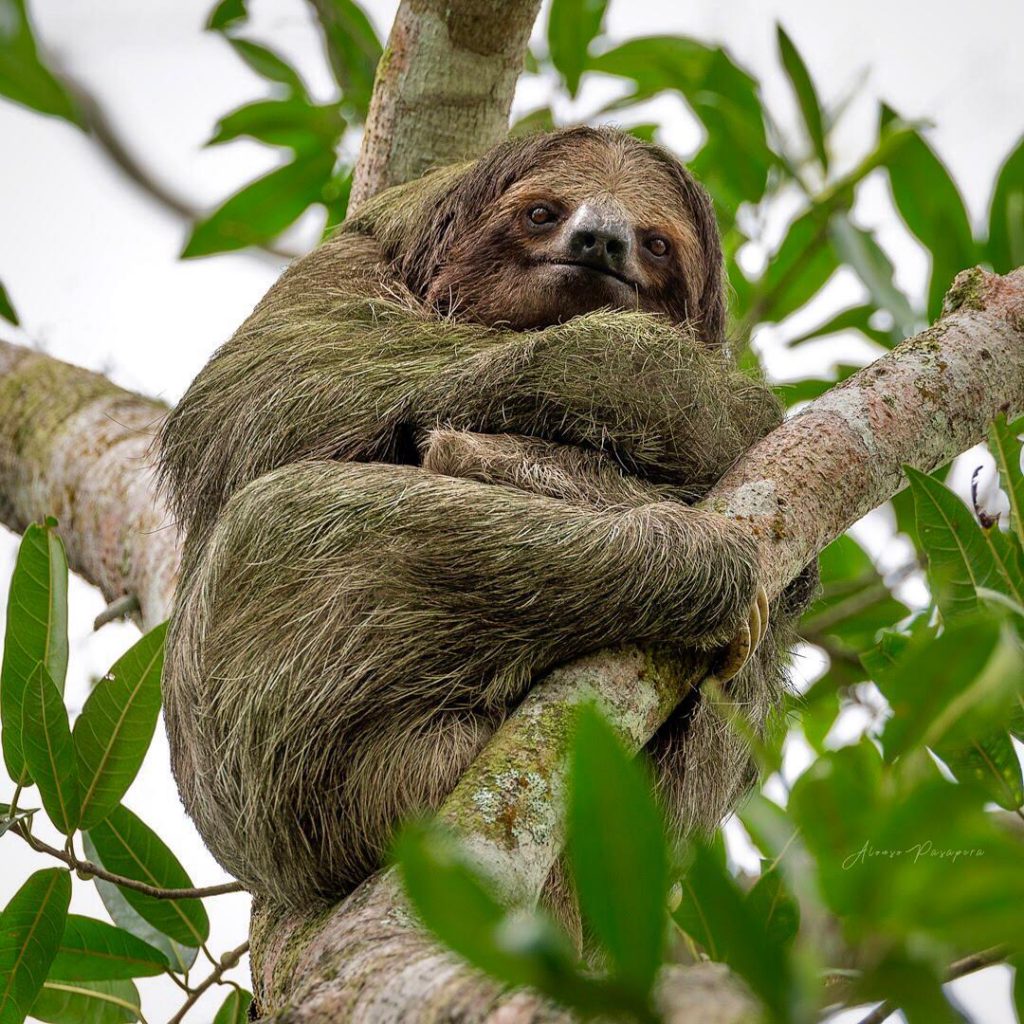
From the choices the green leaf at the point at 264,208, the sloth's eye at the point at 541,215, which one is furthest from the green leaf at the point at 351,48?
the sloth's eye at the point at 541,215

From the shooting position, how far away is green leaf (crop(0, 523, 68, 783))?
13.4 ft

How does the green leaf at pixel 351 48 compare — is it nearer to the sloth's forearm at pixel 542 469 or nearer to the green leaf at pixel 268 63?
the green leaf at pixel 268 63

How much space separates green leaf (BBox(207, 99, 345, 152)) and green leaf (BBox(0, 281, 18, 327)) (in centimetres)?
167

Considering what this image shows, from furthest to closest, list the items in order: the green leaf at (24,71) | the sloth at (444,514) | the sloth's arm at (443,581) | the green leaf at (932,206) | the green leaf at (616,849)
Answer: the green leaf at (24,71), the green leaf at (932,206), the sloth at (444,514), the sloth's arm at (443,581), the green leaf at (616,849)

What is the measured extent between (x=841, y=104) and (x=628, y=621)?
184 inches

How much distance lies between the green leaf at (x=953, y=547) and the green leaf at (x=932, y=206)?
2.91 meters

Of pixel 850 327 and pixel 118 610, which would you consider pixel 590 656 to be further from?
pixel 850 327

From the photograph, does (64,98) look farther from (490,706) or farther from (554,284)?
(490,706)

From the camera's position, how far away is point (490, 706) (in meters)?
3.49

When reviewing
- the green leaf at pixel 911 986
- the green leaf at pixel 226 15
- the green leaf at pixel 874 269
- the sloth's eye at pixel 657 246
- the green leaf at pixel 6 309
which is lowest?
the green leaf at pixel 911 986

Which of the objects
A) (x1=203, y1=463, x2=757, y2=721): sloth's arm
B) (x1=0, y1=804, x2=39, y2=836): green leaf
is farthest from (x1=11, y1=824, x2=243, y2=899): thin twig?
(x1=203, y1=463, x2=757, y2=721): sloth's arm

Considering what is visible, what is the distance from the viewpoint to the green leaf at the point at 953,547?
3.48m

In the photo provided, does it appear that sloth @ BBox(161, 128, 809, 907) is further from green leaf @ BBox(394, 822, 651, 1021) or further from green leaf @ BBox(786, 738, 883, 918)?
green leaf @ BBox(394, 822, 651, 1021)

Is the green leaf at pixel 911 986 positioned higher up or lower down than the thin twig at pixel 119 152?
lower down
